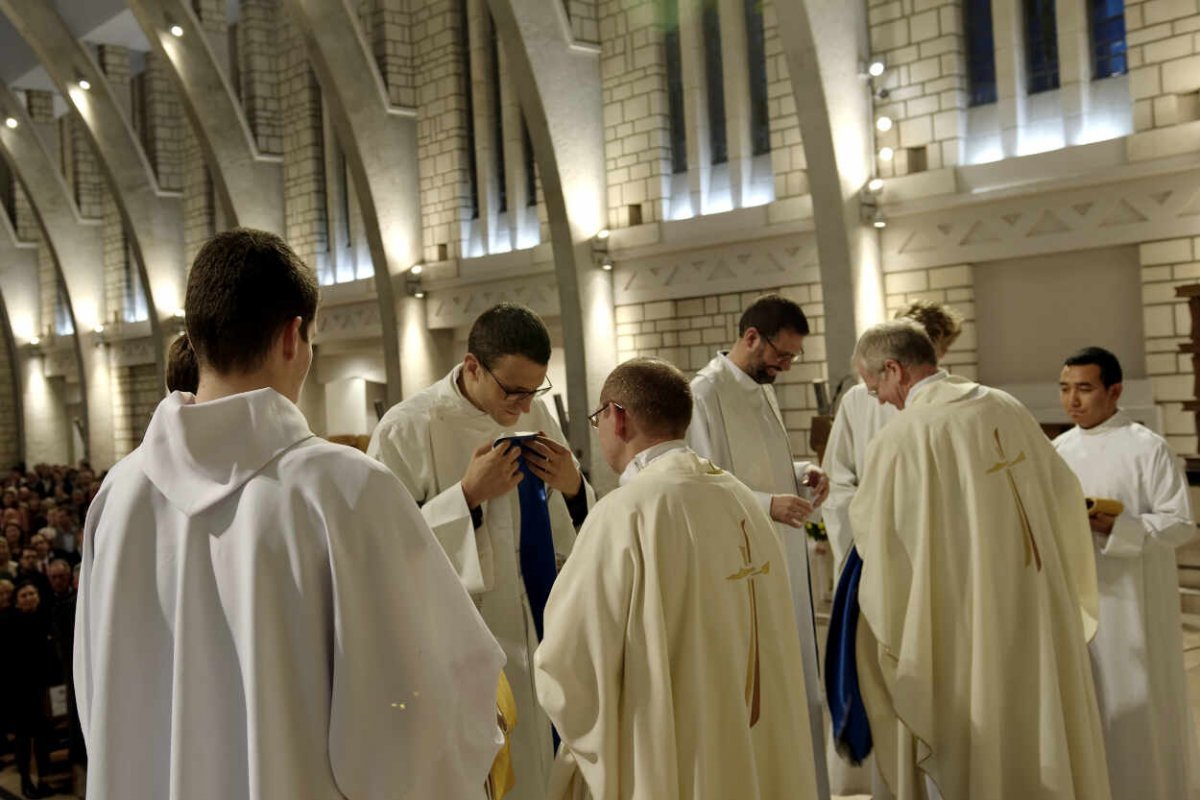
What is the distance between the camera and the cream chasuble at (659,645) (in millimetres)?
2662

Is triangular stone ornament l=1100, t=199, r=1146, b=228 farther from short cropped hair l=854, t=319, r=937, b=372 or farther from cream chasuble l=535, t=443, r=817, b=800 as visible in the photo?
cream chasuble l=535, t=443, r=817, b=800

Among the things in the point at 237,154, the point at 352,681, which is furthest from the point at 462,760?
the point at 237,154

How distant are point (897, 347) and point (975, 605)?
955 millimetres

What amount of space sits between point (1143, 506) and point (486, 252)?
12325 mm

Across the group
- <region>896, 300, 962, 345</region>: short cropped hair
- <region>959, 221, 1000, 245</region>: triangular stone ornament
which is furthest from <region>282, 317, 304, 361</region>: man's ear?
<region>959, 221, 1000, 245</region>: triangular stone ornament

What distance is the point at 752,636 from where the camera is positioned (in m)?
2.88

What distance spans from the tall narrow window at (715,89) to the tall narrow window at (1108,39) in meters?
4.32

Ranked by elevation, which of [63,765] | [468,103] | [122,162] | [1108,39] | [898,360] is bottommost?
[63,765]

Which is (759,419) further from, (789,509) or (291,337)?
(291,337)

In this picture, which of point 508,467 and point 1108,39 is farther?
point 1108,39

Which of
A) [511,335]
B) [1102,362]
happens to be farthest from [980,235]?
[511,335]

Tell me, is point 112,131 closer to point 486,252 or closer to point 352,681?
point 486,252

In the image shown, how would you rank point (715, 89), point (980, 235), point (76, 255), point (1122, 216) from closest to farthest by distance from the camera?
point (1122, 216) < point (980, 235) < point (715, 89) < point (76, 255)

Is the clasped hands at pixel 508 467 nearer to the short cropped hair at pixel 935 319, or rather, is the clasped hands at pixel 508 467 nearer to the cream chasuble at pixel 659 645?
the cream chasuble at pixel 659 645
